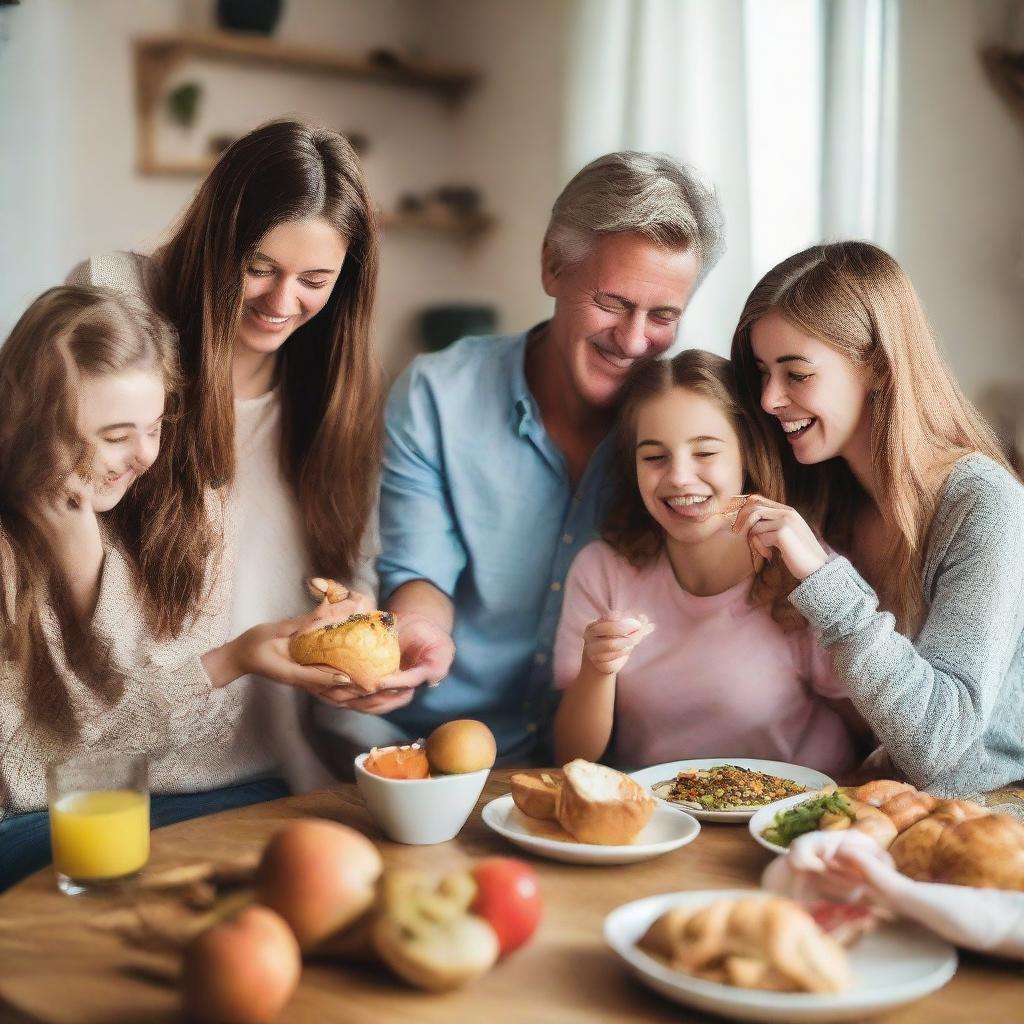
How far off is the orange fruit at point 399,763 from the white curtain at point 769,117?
1631 mm

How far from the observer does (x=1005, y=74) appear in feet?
7.80

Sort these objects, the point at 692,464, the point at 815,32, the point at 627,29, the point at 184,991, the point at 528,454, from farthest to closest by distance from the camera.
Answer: the point at 627,29, the point at 815,32, the point at 528,454, the point at 692,464, the point at 184,991

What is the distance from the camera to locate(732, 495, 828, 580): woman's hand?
1480 mm

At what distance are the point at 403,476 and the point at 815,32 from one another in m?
1.35

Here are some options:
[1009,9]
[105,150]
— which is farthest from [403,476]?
[105,150]

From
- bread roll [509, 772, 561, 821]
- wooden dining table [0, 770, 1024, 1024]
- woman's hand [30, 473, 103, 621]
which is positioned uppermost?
woman's hand [30, 473, 103, 621]

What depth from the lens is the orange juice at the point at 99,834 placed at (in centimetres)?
114

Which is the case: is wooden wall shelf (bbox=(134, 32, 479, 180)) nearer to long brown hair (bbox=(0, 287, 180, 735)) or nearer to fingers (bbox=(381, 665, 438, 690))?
long brown hair (bbox=(0, 287, 180, 735))

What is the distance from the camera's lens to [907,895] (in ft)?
3.16

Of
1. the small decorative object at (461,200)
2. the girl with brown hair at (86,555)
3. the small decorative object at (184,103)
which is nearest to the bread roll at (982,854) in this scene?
the girl with brown hair at (86,555)

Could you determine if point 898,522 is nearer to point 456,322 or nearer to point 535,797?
point 535,797

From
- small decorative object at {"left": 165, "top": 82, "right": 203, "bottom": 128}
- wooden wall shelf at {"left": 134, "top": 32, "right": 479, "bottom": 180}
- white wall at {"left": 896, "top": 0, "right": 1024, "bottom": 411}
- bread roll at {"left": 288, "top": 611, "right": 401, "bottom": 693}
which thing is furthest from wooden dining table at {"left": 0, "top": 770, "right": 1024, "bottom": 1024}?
small decorative object at {"left": 165, "top": 82, "right": 203, "bottom": 128}

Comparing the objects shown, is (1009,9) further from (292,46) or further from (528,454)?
(292,46)

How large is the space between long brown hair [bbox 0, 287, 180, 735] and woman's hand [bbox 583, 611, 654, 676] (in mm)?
622
